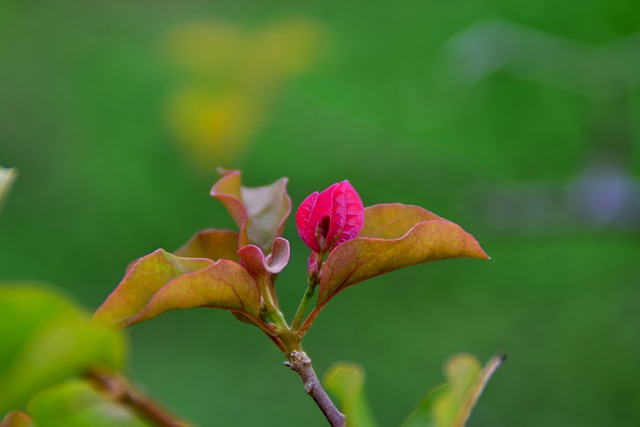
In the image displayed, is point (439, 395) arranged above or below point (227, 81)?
below

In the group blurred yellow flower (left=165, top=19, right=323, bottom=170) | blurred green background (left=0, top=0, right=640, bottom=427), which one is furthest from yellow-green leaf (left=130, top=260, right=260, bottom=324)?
blurred yellow flower (left=165, top=19, right=323, bottom=170)

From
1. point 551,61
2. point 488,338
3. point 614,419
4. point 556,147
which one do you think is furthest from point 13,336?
point 556,147

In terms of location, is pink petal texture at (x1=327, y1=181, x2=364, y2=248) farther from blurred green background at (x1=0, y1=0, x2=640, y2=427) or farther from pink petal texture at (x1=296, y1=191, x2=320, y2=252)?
blurred green background at (x1=0, y1=0, x2=640, y2=427)

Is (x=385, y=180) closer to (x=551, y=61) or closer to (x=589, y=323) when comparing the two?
(x=551, y=61)

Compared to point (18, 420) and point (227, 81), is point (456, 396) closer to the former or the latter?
point (18, 420)

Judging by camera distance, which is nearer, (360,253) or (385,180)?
(360,253)

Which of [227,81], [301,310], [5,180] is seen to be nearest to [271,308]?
[301,310]
